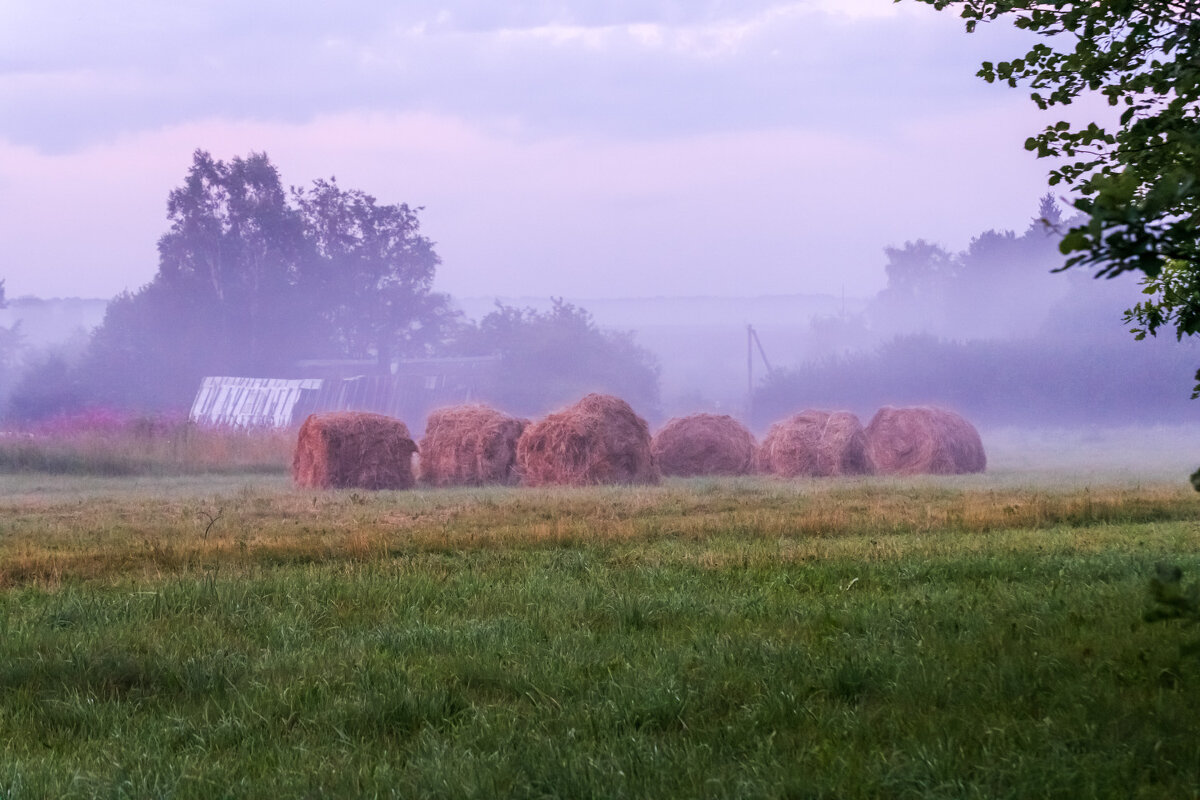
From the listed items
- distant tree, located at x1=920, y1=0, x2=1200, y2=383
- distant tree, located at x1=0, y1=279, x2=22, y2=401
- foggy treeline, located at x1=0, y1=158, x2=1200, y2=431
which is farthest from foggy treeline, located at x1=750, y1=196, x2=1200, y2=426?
distant tree, located at x1=920, y1=0, x2=1200, y2=383

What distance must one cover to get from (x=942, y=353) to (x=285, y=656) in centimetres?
5264

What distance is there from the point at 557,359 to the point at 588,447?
32.0 metres

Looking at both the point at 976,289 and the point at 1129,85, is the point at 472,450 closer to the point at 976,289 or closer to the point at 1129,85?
the point at 1129,85

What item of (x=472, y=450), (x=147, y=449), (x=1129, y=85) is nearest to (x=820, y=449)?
(x=472, y=450)

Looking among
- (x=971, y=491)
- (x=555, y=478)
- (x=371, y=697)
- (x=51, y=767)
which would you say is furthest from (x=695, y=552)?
(x=555, y=478)

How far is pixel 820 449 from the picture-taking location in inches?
1113

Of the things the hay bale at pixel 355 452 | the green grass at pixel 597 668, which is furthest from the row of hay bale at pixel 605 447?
the green grass at pixel 597 668

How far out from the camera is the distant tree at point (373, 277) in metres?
55.9

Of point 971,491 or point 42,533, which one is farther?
point 971,491

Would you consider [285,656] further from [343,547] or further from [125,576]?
[343,547]

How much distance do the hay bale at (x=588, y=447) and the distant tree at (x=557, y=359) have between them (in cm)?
2849

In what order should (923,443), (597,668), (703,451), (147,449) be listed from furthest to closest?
(703,451)
(923,443)
(147,449)
(597,668)

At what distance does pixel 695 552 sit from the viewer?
11695 millimetres

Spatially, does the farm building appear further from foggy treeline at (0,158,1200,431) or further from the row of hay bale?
the row of hay bale
